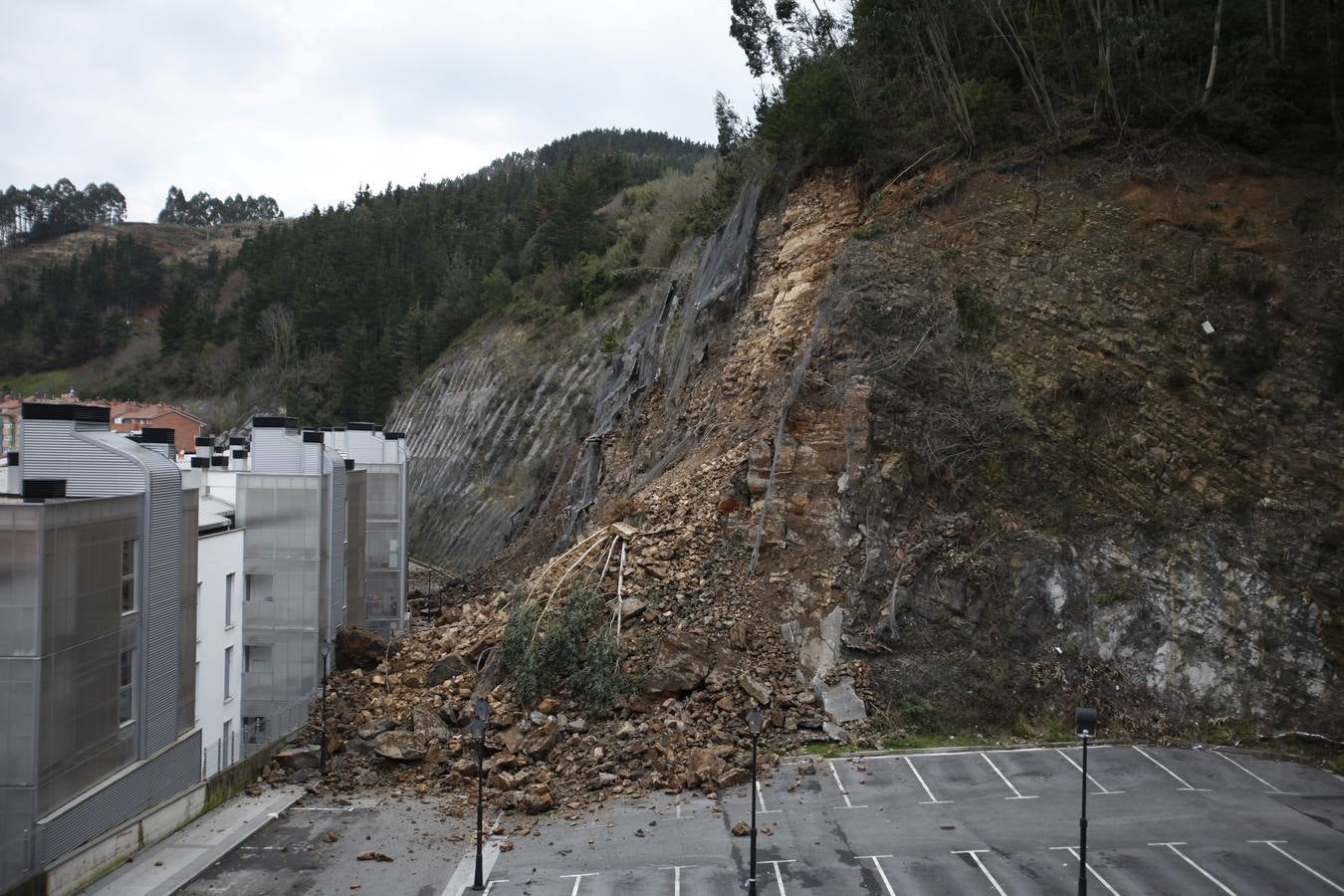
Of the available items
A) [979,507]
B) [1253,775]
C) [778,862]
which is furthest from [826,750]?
[1253,775]

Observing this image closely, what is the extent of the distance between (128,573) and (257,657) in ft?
25.5

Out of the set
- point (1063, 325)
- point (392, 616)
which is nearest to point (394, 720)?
→ point (392, 616)

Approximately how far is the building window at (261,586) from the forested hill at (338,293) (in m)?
31.1

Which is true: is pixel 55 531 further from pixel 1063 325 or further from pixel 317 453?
pixel 1063 325

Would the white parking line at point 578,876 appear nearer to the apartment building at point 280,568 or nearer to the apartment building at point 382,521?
the apartment building at point 280,568

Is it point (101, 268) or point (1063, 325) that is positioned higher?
point (101, 268)

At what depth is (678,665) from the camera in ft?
59.4

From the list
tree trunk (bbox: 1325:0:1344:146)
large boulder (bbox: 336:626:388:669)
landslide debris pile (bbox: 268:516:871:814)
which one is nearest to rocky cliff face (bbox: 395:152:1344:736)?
landslide debris pile (bbox: 268:516:871:814)

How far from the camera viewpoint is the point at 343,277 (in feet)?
249

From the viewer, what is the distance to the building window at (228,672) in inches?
771

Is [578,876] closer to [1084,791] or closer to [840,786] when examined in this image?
[840,786]

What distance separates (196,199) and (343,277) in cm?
13031

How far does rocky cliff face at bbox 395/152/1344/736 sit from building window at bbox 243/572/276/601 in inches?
322

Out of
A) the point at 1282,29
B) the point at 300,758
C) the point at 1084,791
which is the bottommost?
the point at 300,758
